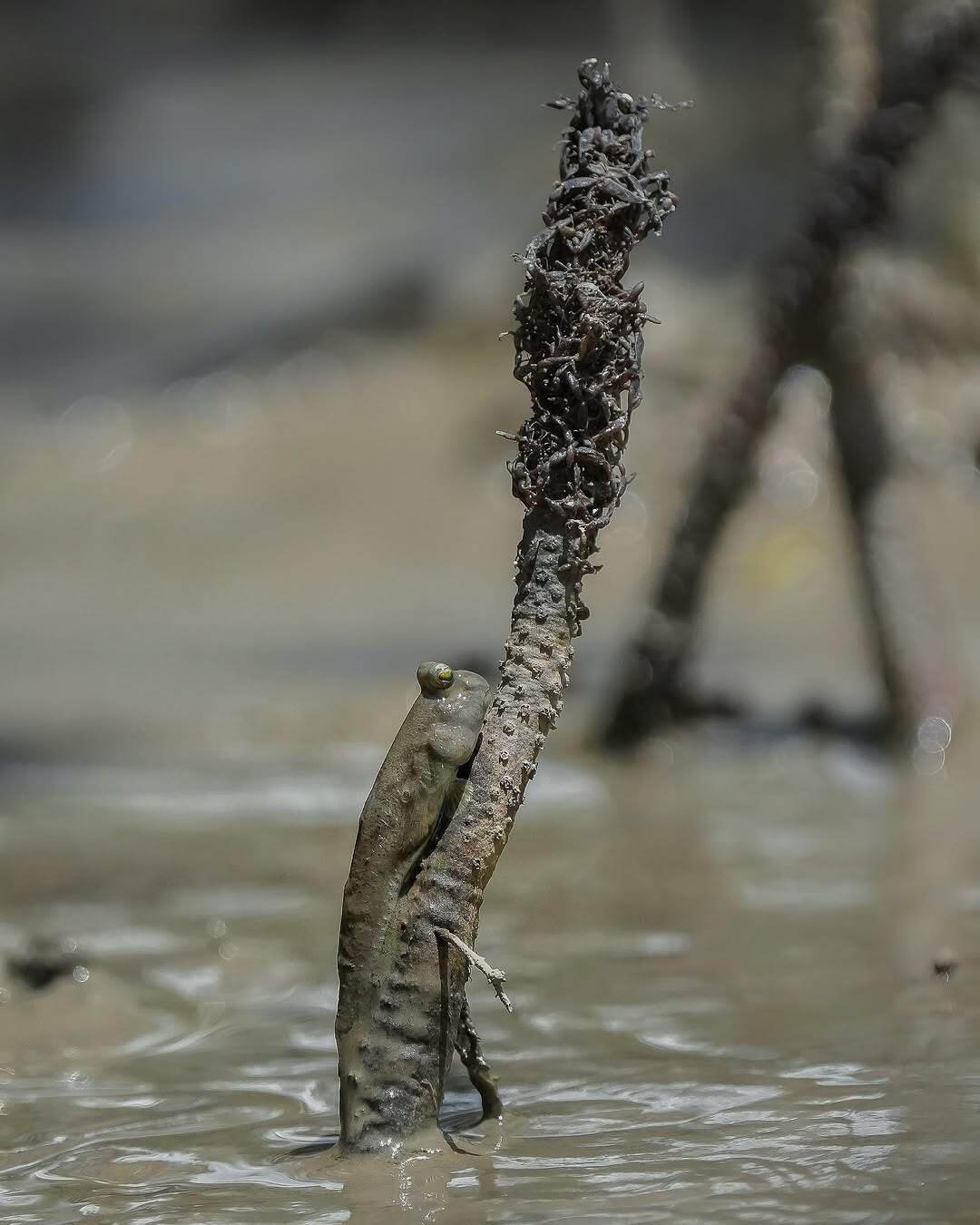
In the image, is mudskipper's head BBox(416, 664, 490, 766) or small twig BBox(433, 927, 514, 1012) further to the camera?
mudskipper's head BBox(416, 664, 490, 766)

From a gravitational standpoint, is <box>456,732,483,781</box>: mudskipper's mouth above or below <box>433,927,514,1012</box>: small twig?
above

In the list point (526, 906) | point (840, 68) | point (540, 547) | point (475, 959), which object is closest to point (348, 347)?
point (840, 68)

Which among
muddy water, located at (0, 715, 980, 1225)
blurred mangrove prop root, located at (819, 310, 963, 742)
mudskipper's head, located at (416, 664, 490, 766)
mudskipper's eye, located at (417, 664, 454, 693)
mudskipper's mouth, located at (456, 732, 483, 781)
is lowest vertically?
muddy water, located at (0, 715, 980, 1225)

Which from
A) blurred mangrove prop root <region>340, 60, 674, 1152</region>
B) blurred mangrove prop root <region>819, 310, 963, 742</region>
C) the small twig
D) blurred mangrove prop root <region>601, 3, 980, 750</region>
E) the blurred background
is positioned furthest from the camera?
the blurred background

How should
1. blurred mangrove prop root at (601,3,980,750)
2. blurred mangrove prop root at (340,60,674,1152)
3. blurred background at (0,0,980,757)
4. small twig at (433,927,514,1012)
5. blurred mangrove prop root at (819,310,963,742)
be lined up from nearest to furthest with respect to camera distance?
1. small twig at (433,927,514,1012)
2. blurred mangrove prop root at (340,60,674,1152)
3. blurred mangrove prop root at (601,3,980,750)
4. blurred mangrove prop root at (819,310,963,742)
5. blurred background at (0,0,980,757)

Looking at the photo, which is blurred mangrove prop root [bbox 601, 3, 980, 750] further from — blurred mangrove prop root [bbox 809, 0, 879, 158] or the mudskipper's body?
the mudskipper's body

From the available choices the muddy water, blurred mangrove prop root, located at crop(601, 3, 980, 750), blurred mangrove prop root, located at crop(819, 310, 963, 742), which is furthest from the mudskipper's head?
blurred mangrove prop root, located at crop(819, 310, 963, 742)
